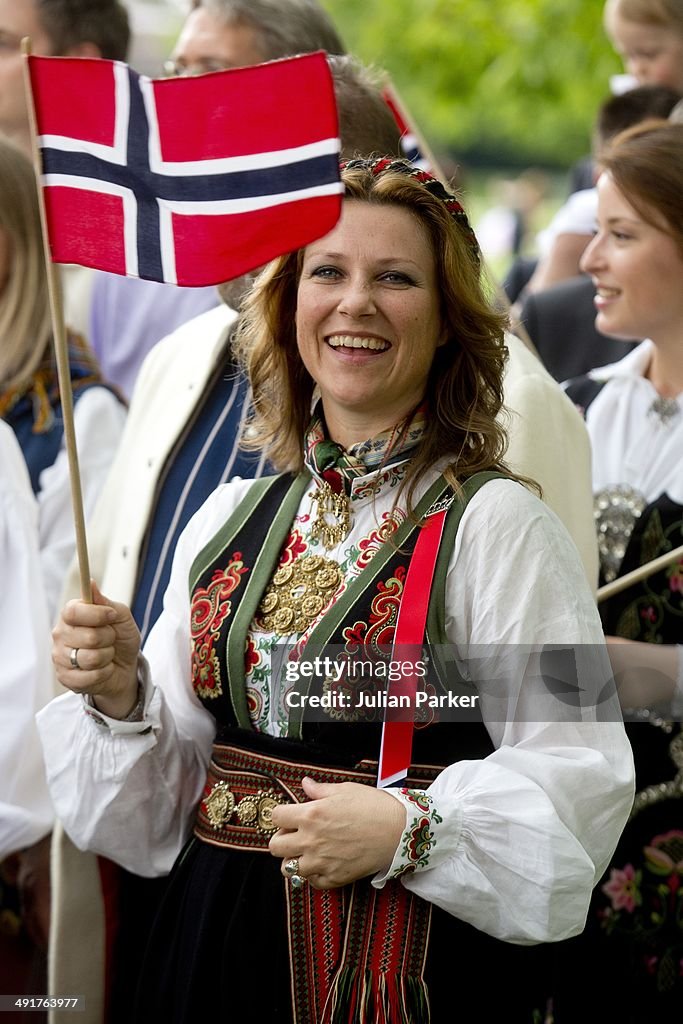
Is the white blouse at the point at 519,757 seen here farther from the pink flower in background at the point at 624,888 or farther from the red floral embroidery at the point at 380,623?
the pink flower in background at the point at 624,888

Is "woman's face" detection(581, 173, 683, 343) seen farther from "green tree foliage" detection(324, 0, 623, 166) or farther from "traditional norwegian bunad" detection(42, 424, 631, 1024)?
"green tree foliage" detection(324, 0, 623, 166)

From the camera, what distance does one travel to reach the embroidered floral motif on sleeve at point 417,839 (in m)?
2.42

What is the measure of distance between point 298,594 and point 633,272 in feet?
5.75

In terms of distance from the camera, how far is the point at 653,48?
18.1ft

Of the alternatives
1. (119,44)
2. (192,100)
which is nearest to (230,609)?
(192,100)

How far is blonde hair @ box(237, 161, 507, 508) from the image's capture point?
268 cm

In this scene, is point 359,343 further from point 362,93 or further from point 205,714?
point 362,93

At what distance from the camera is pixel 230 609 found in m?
2.71

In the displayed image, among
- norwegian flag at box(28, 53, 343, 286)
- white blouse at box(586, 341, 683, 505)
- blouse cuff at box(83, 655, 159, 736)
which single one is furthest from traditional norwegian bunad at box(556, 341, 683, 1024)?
norwegian flag at box(28, 53, 343, 286)

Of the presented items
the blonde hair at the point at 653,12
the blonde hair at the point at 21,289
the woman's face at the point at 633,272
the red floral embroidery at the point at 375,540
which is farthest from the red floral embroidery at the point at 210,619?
the blonde hair at the point at 653,12

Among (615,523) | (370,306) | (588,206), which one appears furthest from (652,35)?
(370,306)

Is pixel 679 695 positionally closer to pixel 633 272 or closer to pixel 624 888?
pixel 624 888

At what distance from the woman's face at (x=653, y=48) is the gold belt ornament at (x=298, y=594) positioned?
3461 millimetres

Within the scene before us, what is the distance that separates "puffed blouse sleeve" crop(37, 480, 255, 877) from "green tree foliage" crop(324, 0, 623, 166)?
8304mm
